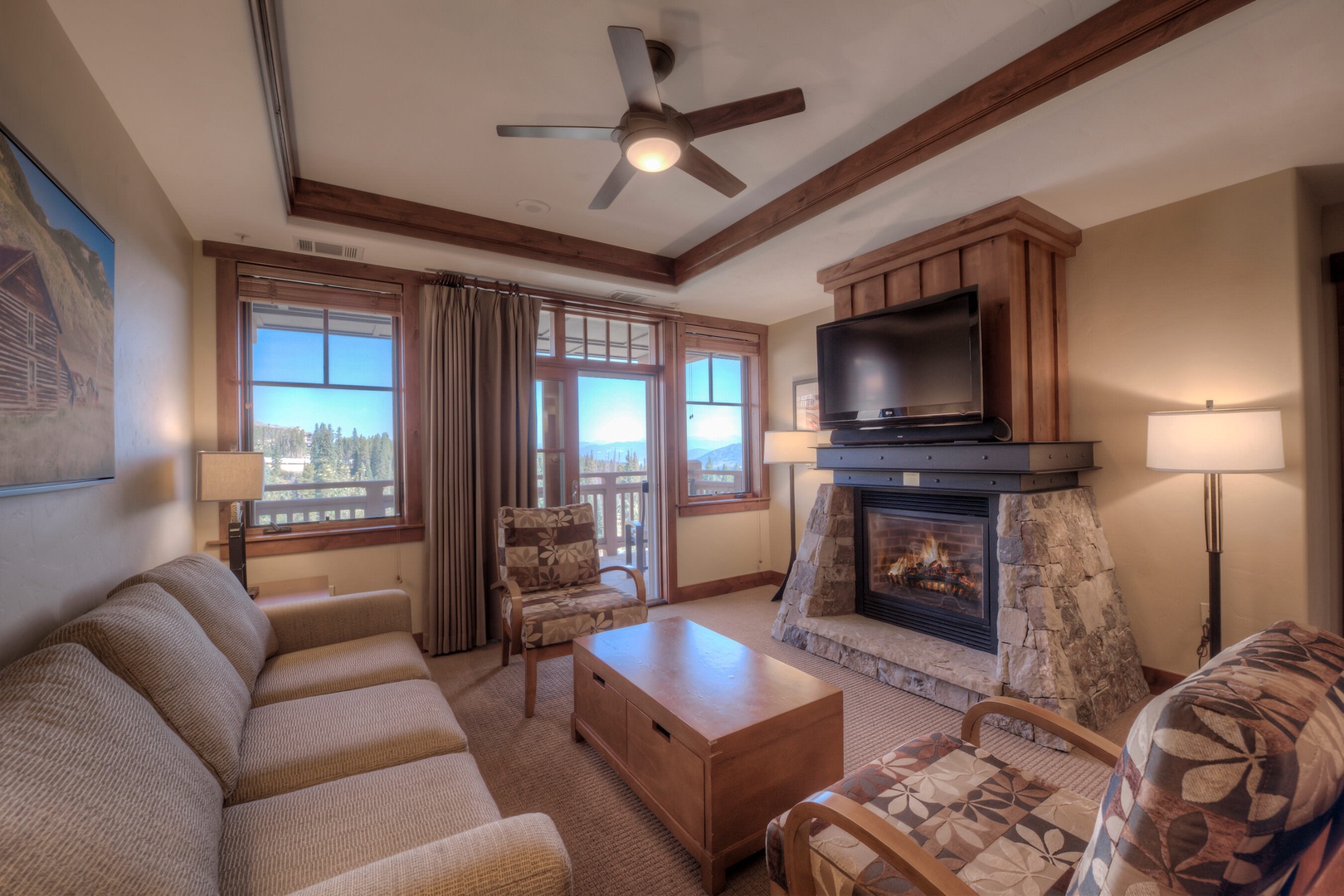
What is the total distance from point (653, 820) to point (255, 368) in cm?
338

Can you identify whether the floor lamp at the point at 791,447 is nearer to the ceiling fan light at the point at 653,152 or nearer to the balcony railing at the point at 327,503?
the ceiling fan light at the point at 653,152

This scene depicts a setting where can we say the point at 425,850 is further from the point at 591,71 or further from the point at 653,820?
the point at 591,71

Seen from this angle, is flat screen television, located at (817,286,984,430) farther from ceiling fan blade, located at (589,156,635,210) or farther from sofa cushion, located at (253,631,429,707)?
sofa cushion, located at (253,631,429,707)

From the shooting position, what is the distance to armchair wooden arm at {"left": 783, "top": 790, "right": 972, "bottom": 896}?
3.33 ft

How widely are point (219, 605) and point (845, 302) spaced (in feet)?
12.1

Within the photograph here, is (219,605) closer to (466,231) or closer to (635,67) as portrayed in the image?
(635,67)

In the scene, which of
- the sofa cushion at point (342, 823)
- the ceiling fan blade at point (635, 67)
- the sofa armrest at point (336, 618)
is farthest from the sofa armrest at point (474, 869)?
the ceiling fan blade at point (635, 67)

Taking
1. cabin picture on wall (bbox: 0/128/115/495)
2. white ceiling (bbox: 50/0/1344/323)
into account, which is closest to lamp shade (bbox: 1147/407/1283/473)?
white ceiling (bbox: 50/0/1344/323)

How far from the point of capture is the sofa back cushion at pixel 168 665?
130cm

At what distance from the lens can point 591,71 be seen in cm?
219

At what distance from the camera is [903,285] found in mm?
3447

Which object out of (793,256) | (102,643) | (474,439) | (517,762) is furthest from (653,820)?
(793,256)

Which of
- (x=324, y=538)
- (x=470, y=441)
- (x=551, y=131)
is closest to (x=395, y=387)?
(x=470, y=441)

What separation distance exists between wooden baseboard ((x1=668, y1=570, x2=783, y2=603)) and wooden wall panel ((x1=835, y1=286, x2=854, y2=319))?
2571 millimetres
